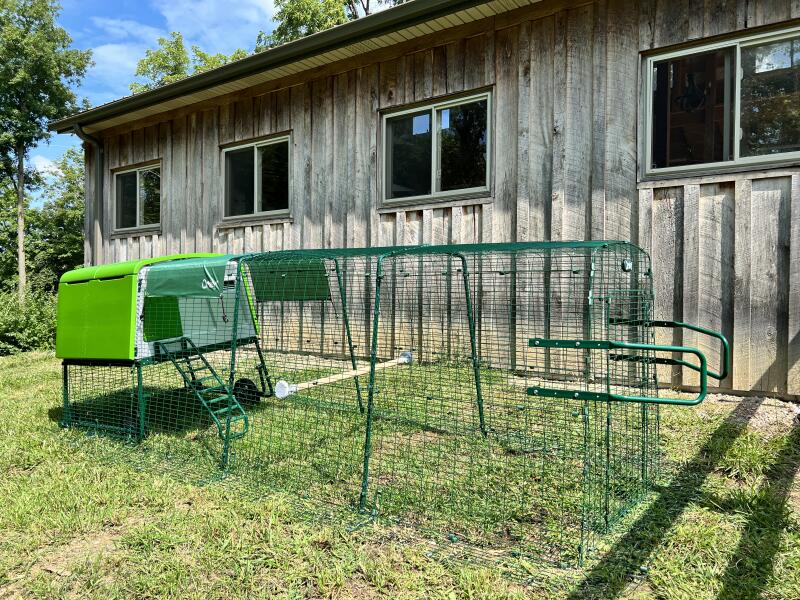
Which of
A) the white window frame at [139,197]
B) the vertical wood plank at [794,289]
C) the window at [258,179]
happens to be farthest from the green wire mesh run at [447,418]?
the white window frame at [139,197]

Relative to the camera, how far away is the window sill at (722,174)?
4199 millimetres

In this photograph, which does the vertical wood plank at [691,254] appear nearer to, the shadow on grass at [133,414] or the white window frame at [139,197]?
the shadow on grass at [133,414]

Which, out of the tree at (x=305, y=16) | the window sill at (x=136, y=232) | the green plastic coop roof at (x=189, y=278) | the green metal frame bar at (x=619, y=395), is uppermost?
the tree at (x=305, y=16)

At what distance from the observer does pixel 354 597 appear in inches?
82.8

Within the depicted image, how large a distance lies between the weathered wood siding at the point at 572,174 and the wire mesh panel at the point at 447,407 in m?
0.71

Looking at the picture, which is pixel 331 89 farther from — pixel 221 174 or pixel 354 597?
pixel 354 597

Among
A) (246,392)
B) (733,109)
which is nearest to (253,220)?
(246,392)

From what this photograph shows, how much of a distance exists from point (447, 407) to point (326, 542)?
5.66 ft

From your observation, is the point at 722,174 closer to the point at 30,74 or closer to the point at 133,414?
the point at 133,414

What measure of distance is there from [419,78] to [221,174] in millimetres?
3594

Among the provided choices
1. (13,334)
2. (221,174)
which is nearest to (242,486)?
(221,174)

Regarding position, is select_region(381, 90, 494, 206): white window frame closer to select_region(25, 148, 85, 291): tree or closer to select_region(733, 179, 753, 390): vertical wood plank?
select_region(733, 179, 753, 390): vertical wood plank

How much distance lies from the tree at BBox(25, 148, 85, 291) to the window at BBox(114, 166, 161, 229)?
47.6ft

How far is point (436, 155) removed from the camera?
6.00m
